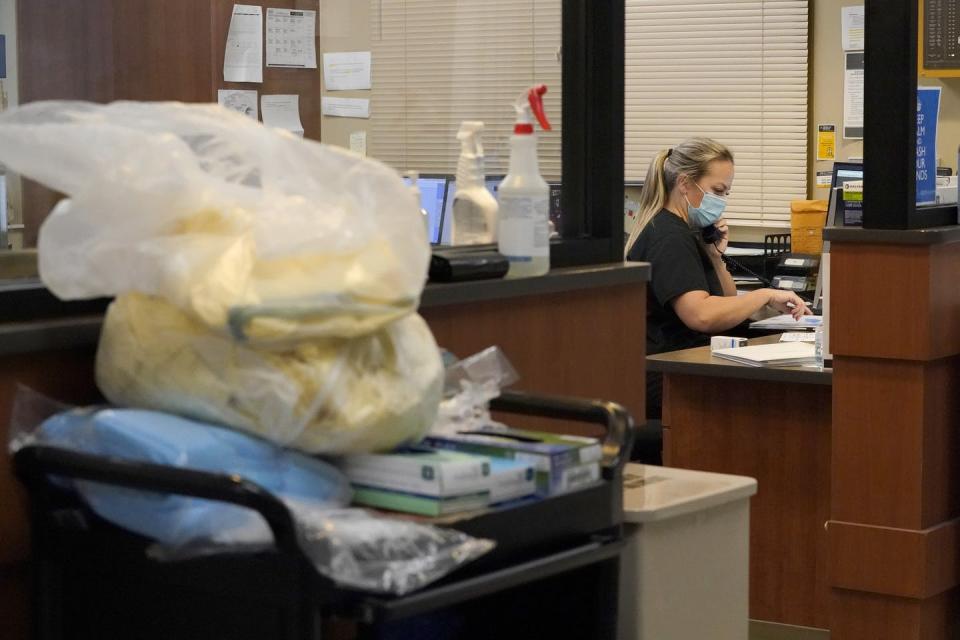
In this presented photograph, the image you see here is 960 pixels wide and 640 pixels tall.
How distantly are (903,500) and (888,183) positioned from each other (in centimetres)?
66

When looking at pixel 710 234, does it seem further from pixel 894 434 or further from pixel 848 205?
pixel 894 434

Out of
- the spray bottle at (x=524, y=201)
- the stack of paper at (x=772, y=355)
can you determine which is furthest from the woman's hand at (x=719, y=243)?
the spray bottle at (x=524, y=201)

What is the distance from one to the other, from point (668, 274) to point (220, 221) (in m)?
3.15

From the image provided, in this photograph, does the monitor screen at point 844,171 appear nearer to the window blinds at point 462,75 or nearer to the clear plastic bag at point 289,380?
the window blinds at point 462,75

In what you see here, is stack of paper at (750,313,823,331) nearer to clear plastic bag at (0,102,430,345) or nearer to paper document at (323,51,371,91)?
paper document at (323,51,371,91)

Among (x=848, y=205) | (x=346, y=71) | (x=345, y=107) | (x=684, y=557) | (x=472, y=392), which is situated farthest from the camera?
(x=346, y=71)

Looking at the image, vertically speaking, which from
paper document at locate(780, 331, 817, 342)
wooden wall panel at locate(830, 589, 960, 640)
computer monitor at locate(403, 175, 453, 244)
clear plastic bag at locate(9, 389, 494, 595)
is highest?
computer monitor at locate(403, 175, 453, 244)

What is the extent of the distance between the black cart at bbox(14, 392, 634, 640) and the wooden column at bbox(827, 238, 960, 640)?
1601 millimetres

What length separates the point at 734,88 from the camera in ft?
20.9

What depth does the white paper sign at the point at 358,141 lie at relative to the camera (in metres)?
2.89

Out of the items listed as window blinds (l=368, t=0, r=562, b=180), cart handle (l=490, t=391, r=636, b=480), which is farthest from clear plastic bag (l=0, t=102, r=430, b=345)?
window blinds (l=368, t=0, r=562, b=180)

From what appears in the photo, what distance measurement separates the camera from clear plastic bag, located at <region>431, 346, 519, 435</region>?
1.48 meters

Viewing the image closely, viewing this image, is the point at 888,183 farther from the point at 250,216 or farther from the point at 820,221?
the point at 820,221

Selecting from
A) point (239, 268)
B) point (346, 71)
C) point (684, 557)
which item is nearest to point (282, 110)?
point (346, 71)
